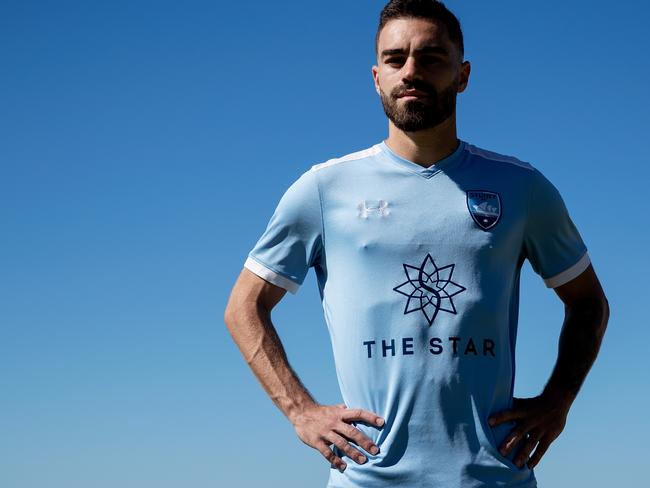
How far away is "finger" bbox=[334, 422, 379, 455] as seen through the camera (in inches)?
203

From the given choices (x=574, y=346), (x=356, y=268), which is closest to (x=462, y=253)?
(x=356, y=268)

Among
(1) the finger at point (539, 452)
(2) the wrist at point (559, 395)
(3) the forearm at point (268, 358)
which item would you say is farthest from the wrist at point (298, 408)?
(2) the wrist at point (559, 395)

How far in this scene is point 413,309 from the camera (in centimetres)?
524

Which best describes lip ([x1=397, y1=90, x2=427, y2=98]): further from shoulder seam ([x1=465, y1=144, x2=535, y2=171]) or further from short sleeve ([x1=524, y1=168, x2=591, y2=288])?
short sleeve ([x1=524, y1=168, x2=591, y2=288])

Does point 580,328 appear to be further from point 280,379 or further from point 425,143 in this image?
point 280,379

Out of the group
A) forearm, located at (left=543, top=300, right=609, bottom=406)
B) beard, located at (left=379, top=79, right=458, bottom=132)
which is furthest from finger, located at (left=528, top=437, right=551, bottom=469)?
beard, located at (left=379, top=79, right=458, bottom=132)

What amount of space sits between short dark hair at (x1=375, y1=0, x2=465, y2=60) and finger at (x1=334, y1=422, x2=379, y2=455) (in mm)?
2353

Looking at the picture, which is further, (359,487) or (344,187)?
(344,187)

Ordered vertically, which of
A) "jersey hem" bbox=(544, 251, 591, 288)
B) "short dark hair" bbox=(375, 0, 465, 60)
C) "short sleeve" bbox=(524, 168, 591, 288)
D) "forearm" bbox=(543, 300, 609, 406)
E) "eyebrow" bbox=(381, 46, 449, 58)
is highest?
"short dark hair" bbox=(375, 0, 465, 60)

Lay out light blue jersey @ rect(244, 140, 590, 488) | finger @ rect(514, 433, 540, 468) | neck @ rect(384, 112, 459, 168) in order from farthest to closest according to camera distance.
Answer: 1. neck @ rect(384, 112, 459, 168)
2. finger @ rect(514, 433, 540, 468)
3. light blue jersey @ rect(244, 140, 590, 488)

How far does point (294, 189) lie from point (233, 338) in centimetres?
99

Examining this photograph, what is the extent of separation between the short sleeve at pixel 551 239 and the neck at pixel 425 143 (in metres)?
0.59

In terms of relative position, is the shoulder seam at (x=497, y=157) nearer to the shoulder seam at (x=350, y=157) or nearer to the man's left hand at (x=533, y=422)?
the shoulder seam at (x=350, y=157)

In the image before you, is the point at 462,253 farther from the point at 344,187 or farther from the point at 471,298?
the point at 344,187
